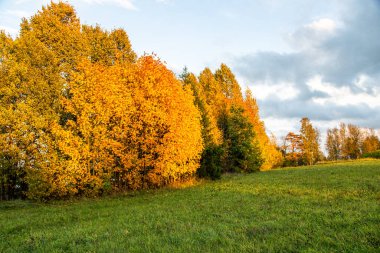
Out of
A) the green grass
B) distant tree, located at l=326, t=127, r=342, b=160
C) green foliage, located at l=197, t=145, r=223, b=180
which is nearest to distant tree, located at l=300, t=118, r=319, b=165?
distant tree, located at l=326, t=127, r=342, b=160

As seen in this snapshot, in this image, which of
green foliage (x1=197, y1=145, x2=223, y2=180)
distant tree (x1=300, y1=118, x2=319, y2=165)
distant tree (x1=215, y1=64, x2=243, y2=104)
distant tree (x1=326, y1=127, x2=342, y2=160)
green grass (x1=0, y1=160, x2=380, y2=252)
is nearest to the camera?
green grass (x1=0, y1=160, x2=380, y2=252)

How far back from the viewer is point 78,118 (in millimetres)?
20141

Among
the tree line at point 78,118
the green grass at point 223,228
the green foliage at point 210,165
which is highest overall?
the tree line at point 78,118

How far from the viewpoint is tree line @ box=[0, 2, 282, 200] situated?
64.6 ft

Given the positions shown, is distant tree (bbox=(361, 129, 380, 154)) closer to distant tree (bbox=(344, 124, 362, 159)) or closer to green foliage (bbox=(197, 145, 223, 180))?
distant tree (bbox=(344, 124, 362, 159))

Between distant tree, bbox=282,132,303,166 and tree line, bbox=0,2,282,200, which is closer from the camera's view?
tree line, bbox=0,2,282,200

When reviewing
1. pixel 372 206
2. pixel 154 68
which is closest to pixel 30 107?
pixel 154 68

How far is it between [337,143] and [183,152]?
10104 centimetres

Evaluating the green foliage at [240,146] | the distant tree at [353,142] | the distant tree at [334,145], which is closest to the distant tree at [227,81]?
the green foliage at [240,146]

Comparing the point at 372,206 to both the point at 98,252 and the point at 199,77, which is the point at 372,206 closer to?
the point at 98,252

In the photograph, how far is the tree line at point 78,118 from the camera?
64.6 feet

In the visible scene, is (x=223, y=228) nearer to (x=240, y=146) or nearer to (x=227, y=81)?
(x=240, y=146)

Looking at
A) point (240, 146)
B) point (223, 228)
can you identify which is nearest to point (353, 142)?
point (240, 146)

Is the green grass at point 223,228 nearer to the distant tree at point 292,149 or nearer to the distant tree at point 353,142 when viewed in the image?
the distant tree at point 292,149
